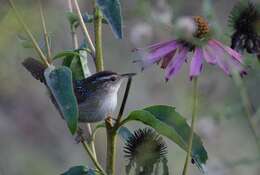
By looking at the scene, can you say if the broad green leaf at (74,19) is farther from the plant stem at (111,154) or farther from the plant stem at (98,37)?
the plant stem at (111,154)

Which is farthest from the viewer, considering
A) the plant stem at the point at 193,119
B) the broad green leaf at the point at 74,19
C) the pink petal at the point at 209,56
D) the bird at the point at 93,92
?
the bird at the point at 93,92

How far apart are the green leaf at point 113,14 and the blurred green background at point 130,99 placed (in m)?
0.23

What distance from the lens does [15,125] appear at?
199 inches

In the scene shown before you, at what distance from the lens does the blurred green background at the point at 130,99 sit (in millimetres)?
2598

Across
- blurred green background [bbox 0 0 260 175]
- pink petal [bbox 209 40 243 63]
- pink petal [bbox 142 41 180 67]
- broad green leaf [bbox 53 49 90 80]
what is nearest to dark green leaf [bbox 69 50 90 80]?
broad green leaf [bbox 53 49 90 80]

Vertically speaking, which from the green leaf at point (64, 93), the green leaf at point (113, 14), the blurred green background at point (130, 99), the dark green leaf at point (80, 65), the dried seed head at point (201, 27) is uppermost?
the green leaf at point (113, 14)

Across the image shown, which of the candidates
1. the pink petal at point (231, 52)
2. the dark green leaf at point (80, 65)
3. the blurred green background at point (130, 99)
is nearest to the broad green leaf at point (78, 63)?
the dark green leaf at point (80, 65)

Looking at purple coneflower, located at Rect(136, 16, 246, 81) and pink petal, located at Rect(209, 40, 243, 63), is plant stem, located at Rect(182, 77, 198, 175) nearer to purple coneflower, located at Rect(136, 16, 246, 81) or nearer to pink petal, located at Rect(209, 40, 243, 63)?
purple coneflower, located at Rect(136, 16, 246, 81)

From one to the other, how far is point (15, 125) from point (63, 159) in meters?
0.32

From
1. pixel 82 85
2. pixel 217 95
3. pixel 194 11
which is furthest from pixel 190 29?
pixel 194 11

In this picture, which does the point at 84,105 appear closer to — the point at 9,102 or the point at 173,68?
the point at 173,68

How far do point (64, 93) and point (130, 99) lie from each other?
342cm

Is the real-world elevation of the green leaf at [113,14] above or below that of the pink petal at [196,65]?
above

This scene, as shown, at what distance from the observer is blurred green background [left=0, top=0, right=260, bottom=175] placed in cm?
Result: 260
